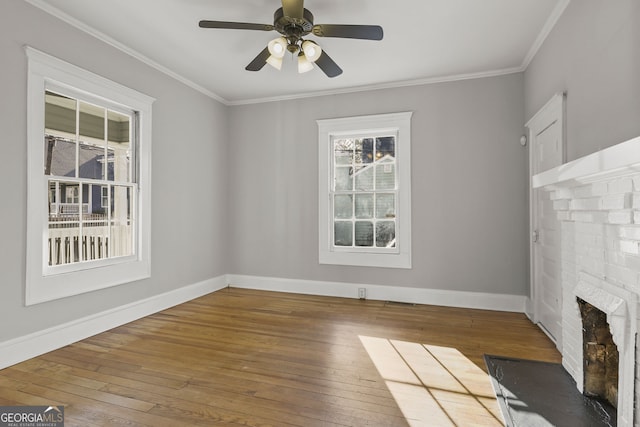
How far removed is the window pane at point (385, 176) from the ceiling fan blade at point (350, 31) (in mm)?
2155

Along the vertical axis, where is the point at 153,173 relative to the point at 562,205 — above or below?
above

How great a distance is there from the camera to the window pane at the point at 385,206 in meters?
4.46

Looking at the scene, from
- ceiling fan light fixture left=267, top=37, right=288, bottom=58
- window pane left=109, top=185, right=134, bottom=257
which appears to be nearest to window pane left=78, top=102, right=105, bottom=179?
window pane left=109, top=185, right=134, bottom=257

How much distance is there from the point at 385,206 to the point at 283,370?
8.62ft

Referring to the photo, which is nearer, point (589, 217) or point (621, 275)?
point (621, 275)

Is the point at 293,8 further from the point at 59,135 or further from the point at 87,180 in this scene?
the point at 87,180

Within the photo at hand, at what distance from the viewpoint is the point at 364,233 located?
459cm

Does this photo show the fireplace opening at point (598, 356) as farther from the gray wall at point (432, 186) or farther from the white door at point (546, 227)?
the gray wall at point (432, 186)

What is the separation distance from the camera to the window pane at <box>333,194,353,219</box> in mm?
4652

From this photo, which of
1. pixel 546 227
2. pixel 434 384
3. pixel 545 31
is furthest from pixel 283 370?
pixel 545 31

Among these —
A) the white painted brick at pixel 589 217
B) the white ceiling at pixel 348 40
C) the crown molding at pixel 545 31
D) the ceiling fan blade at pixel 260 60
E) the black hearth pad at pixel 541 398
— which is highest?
the white ceiling at pixel 348 40

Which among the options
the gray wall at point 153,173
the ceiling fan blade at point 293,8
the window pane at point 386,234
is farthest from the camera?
the window pane at point 386,234

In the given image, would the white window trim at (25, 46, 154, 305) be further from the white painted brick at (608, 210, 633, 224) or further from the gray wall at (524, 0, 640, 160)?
the gray wall at (524, 0, 640, 160)

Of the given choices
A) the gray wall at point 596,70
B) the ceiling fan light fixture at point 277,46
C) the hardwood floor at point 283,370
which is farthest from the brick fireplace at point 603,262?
the ceiling fan light fixture at point 277,46
